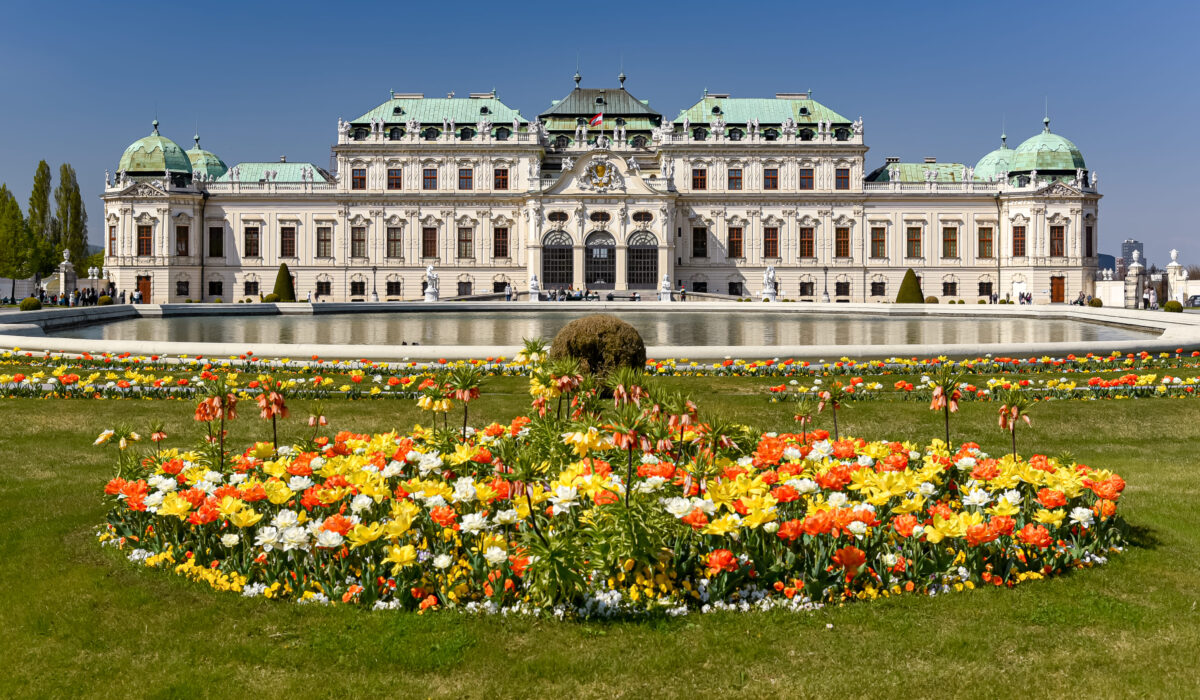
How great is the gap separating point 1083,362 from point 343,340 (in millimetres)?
21310

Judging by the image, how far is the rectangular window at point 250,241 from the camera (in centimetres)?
7119

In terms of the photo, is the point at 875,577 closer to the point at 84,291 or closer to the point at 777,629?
the point at 777,629

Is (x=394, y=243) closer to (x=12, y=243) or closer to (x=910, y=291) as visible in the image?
(x=12, y=243)

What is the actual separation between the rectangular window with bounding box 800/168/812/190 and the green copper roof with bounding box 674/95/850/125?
3792 millimetres

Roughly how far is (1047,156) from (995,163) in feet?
13.8

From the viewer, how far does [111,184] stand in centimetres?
7162

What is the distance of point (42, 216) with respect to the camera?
86.0 m

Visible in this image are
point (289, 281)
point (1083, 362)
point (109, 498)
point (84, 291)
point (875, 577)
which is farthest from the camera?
point (84, 291)

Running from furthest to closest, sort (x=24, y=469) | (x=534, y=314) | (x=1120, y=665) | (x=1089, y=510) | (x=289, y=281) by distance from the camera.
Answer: (x=289, y=281), (x=534, y=314), (x=24, y=469), (x=1089, y=510), (x=1120, y=665)

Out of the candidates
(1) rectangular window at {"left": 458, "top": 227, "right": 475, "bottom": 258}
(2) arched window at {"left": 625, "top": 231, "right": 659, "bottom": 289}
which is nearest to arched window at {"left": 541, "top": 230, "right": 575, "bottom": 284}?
(2) arched window at {"left": 625, "top": 231, "right": 659, "bottom": 289}

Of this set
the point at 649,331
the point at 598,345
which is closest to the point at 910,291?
the point at 649,331

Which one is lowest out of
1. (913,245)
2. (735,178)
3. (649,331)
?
(649,331)

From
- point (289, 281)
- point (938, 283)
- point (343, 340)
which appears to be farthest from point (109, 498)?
point (938, 283)

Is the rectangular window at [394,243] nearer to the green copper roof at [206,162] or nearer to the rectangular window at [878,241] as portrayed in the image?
the green copper roof at [206,162]
